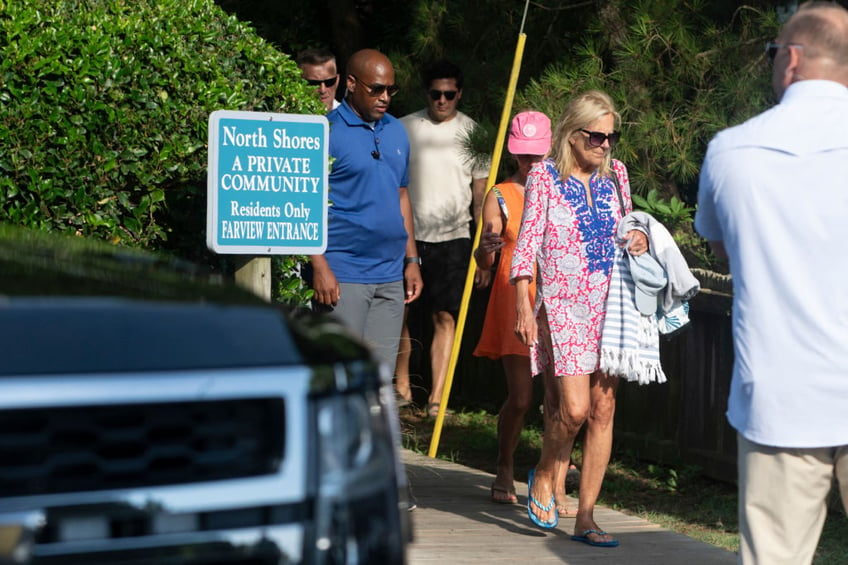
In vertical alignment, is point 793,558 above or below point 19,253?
below

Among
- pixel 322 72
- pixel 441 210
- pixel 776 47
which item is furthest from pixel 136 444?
pixel 441 210

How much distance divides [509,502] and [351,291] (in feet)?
4.31

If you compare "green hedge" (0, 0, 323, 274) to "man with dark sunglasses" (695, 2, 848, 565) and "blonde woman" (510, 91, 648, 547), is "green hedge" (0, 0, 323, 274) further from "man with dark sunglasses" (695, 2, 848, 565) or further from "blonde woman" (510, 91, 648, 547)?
"man with dark sunglasses" (695, 2, 848, 565)

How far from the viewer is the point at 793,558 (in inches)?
123

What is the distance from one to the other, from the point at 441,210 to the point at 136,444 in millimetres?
7108

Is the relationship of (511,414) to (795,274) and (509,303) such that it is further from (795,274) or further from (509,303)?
(795,274)

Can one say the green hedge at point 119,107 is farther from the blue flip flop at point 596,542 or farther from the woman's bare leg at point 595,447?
the blue flip flop at point 596,542

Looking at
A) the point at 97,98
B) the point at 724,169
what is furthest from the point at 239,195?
the point at 724,169

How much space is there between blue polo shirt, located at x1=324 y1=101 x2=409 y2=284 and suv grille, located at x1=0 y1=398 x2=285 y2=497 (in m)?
3.96

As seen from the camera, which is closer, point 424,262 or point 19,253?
point 19,253

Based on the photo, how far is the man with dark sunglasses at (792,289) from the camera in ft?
9.83

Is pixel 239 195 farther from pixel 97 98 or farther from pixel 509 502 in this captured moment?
pixel 509 502

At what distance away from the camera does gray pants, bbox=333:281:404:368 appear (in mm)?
5762

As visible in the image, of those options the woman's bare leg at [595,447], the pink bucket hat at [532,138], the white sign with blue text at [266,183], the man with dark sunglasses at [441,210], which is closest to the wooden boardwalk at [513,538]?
the woman's bare leg at [595,447]
